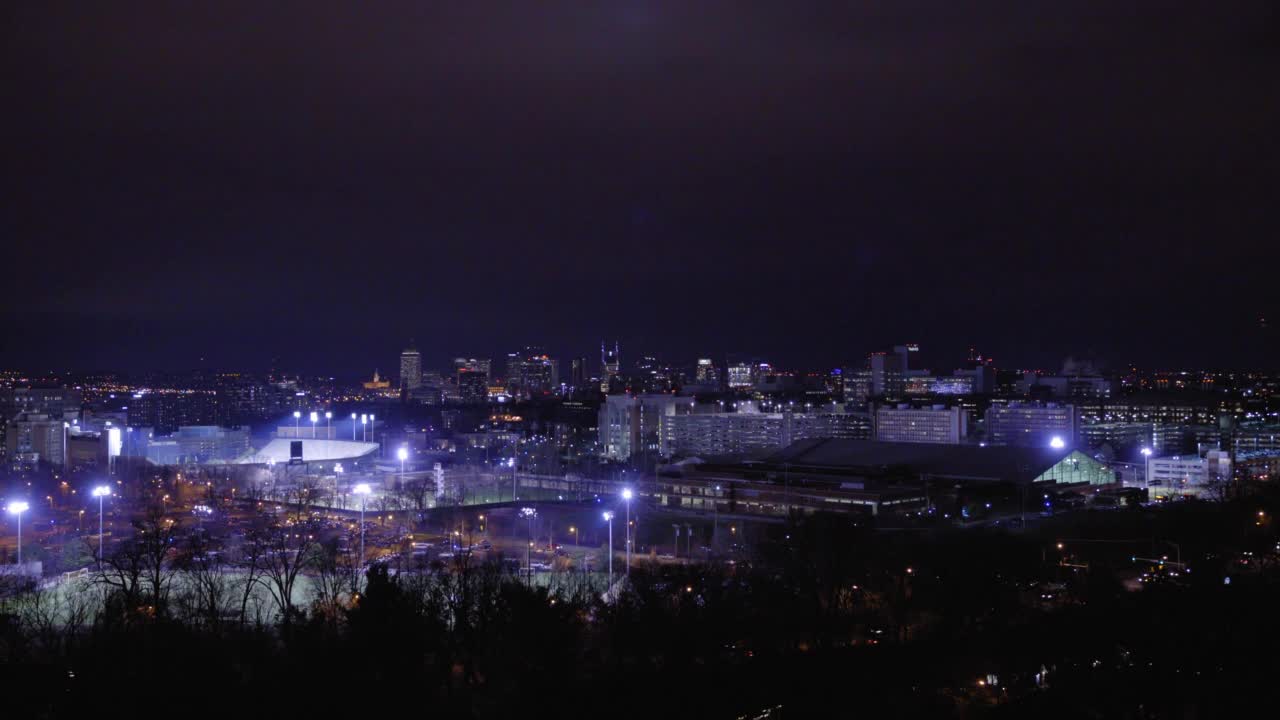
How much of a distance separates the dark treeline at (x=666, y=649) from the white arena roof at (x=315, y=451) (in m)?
16.5

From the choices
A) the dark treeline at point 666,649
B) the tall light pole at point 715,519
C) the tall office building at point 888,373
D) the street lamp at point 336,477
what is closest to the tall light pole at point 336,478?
the street lamp at point 336,477

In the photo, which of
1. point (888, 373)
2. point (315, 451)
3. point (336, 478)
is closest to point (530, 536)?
point (336, 478)

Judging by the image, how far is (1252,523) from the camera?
13297 millimetres

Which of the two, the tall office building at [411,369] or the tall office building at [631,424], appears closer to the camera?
the tall office building at [631,424]

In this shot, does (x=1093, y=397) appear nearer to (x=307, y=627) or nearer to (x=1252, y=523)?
(x=1252, y=523)

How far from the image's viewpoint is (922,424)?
1286 inches

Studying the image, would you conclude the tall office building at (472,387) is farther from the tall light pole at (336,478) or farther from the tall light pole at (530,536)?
the tall light pole at (530,536)

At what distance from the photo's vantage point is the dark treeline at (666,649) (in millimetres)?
5898

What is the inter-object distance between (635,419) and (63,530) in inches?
727

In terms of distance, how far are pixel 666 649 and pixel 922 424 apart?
27.1 meters

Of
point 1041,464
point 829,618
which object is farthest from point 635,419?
point 829,618

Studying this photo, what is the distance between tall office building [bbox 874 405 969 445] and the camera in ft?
105

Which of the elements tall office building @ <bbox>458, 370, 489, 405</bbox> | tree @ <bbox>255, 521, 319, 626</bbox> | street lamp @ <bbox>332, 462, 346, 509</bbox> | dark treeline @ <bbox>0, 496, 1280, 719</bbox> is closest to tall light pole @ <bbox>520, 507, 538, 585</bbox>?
dark treeline @ <bbox>0, 496, 1280, 719</bbox>

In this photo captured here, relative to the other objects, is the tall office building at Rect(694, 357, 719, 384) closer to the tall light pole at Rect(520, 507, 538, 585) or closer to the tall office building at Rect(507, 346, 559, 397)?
the tall office building at Rect(507, 346, 559, 397)
